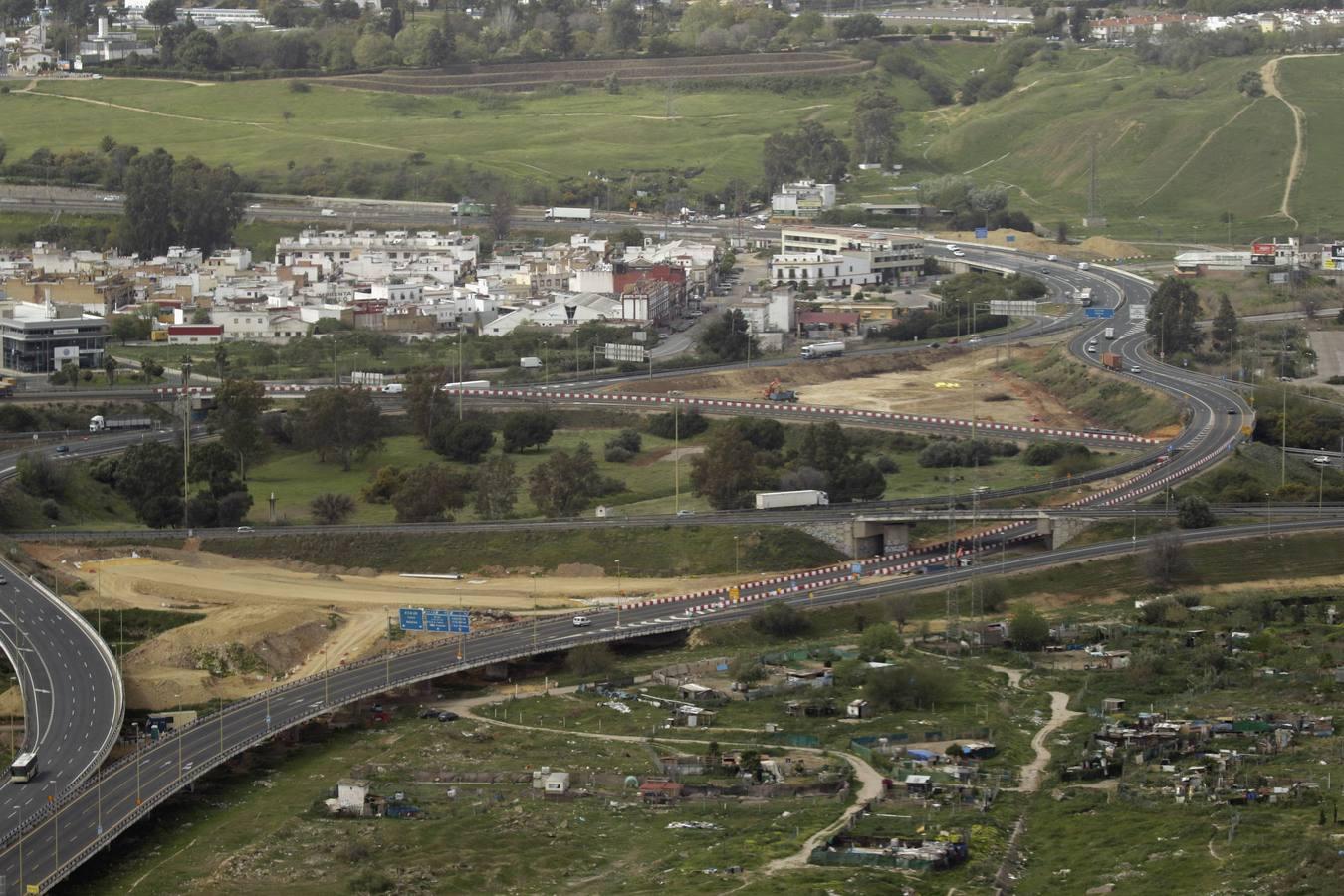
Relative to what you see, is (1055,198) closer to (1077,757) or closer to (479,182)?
(479,182)

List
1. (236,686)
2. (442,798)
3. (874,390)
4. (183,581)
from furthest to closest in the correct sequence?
1. (874,390)
2. (183,581)
3. (236,686)
4. (442,798)

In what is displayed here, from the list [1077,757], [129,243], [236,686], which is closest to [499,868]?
[1077,757]

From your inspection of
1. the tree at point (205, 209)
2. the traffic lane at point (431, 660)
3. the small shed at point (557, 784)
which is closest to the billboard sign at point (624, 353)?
the traffic lane at point (431, 660)

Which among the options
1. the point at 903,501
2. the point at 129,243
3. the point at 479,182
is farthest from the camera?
the point at 479,182

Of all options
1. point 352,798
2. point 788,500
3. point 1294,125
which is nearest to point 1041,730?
point 352,798

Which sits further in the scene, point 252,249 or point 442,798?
point 252,249

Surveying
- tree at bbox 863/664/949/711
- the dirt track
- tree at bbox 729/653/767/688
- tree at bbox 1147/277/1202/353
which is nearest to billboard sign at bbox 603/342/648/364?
tree at bbox 1147/277/1202/353
